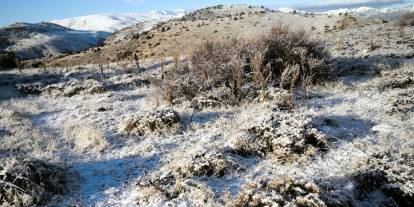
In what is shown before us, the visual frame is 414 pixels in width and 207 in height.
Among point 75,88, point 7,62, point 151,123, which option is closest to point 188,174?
point 151,123

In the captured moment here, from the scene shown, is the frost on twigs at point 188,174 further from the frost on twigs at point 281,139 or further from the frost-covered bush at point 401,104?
the frost-covered bush at point 401,104

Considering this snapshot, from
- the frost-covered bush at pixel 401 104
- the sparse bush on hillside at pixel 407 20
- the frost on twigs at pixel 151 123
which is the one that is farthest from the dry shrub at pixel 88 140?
the sparse bush on hillside at pixel 407 20

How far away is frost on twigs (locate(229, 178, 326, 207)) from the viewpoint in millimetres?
5824

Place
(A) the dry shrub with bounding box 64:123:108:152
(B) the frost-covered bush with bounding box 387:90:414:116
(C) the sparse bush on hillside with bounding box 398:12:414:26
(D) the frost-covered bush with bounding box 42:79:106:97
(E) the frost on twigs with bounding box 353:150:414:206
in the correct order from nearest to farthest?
(E) the frost on twigs with bounding box 353:150:414:206 → (A) the dry shrub with bounding box 64:123:108:152 → (B) the frost-covered bush with bounding box 387:90:414:116 → (D) the frost-covered bush with bounding box 42:79:106:97 → (C) the sparse bush on hillside with bounding box 398:12:414:26

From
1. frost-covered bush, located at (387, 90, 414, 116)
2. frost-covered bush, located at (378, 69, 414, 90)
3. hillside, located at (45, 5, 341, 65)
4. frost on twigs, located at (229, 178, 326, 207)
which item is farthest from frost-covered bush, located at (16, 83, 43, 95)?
hillside, located at (45, 5, 341, 65)

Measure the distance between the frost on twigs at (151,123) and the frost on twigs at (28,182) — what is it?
2747 mm

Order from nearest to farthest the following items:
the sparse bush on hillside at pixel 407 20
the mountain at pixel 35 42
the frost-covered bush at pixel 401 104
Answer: the frost-covered bush at pixel 401 104
the sparse bush on hillside at pixel 407 20
the mountain at pixel 35 42

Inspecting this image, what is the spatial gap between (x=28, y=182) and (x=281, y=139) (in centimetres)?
484

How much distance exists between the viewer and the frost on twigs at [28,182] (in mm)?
6855

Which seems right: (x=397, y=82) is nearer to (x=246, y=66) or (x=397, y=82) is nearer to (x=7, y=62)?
(x=246, y=66)

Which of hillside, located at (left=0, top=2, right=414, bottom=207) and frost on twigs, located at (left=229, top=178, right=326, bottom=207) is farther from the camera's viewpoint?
hillside, located at (left=0, top=2, right=414, bottom=207)

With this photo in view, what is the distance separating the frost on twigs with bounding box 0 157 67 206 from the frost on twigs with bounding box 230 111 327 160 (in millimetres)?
3539

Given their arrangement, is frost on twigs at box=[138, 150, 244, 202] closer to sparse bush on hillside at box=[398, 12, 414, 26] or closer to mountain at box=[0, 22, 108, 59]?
sparse bush on hillside at box=[398, 12, 414, 26]

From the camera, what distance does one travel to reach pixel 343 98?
11.6 m
